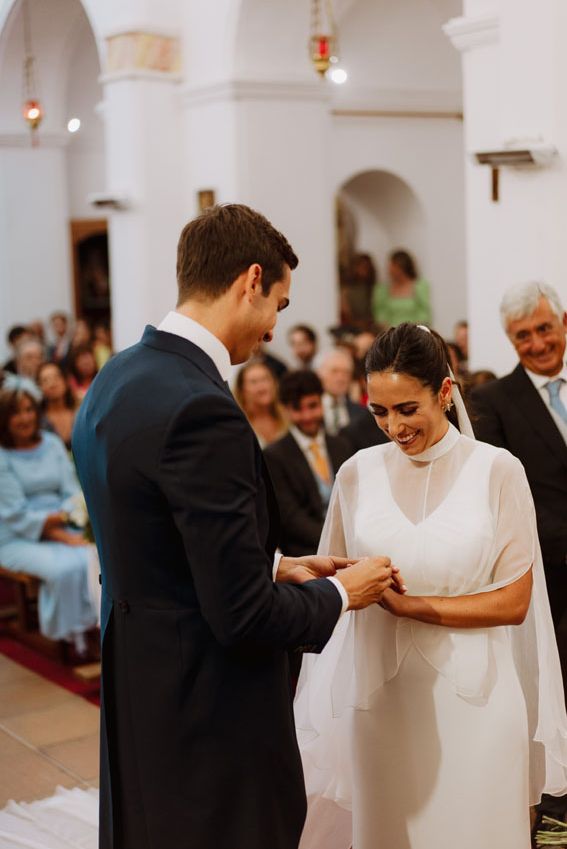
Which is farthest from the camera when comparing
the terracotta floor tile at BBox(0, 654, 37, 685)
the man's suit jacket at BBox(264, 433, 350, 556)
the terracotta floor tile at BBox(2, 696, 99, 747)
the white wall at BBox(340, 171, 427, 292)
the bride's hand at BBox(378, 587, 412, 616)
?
the white wall at BBox(340, 171, 427, 292)

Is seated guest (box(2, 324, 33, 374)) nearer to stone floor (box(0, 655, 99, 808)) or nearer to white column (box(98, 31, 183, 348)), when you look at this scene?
white column (box(98, 31, 183, 348))

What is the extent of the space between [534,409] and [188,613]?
7.43 feet

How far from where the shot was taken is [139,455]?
7.55ft

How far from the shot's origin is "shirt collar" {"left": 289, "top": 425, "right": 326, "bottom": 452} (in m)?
6.25

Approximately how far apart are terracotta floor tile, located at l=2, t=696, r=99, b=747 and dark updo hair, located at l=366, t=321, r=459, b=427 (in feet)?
11.0

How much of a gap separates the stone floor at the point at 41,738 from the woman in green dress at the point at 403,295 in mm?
8421

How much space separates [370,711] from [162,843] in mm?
866

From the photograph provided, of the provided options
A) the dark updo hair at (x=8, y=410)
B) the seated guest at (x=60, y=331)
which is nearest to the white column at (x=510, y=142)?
the dark updo hair at (x=8, y=410)

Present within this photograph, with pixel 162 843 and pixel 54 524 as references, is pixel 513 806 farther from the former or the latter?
pixel 54 524

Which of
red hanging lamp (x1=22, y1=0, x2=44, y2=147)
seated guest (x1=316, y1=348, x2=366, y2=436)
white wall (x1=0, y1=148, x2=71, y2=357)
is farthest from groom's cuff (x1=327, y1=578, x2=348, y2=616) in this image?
white wall (x1=0, y1=148, x2=71, y2=357)

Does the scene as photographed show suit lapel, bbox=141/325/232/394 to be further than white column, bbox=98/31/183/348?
No

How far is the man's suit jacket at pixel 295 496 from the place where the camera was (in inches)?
231

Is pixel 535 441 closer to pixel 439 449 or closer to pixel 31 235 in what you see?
pixel 439 449

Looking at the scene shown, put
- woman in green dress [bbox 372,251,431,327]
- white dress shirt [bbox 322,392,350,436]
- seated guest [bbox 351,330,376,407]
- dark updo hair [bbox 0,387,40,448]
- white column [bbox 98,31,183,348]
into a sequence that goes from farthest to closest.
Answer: woman in green dress [bbox 372,251,431,327], white column [bbox 98,31,183,348], seated guest [bbox 351,330,376,407], white dress shirt [bbox 322,392,350,436], dark updo hair [bbox 0,387,40,448]
